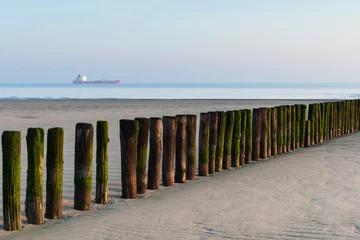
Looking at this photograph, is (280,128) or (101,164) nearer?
(101,164)

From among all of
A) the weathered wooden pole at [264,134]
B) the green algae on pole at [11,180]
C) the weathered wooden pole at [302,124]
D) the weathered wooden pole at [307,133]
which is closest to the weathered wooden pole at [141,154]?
the green algae on pole at [11,180]

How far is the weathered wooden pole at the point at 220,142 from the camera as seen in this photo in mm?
7534

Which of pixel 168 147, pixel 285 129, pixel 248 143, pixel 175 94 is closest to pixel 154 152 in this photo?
pixel 168 147

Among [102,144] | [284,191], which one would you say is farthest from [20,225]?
[284,191]

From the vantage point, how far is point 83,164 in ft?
18.0

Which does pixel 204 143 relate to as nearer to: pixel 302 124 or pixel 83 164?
pixel 83 164

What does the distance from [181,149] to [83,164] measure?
1.72 meters

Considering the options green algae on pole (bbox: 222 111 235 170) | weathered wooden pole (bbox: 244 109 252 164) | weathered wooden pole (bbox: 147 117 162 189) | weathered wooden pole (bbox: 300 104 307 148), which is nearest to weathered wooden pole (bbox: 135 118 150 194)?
weathered wooden pole (bbox: 147 117 162 189)

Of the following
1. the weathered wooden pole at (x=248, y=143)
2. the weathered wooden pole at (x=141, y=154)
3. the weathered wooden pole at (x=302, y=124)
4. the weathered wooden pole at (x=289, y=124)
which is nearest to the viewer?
the weathered wooden pole at (x=141, y=154)

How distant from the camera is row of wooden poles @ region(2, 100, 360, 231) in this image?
497 cm

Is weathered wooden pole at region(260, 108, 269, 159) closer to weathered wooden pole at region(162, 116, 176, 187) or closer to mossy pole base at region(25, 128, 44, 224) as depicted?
weathered wooden pole at region(162, 116, 176, 187)

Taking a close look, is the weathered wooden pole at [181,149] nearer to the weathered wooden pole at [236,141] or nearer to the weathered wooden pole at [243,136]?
the weathered wooden pole at [236,141]

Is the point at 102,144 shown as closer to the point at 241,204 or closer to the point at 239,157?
the point at 241,204

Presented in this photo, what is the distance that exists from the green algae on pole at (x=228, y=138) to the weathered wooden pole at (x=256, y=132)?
0.85m
